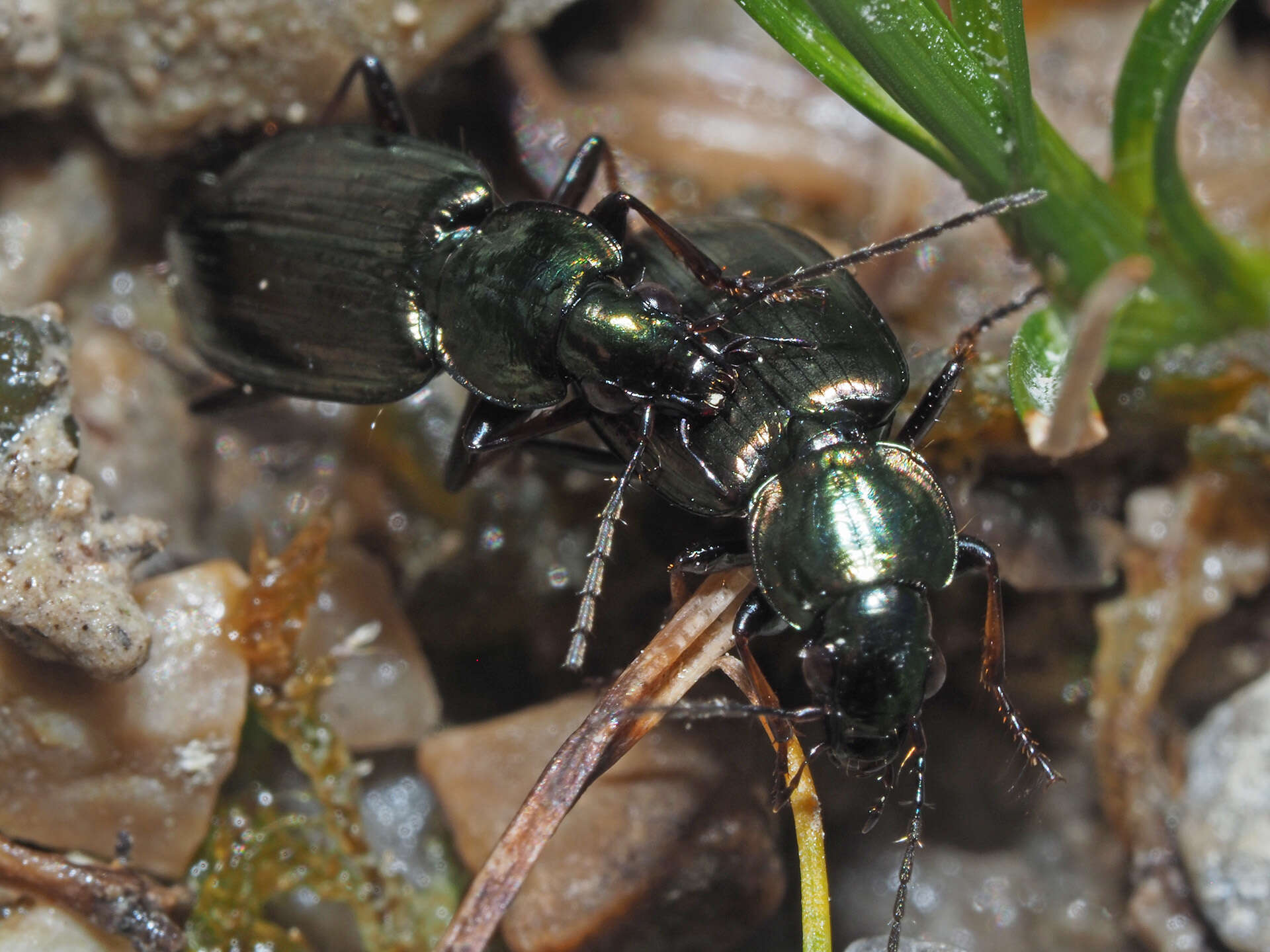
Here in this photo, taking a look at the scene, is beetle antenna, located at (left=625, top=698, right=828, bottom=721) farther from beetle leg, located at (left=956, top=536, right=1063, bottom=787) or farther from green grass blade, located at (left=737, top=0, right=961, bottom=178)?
green grass blade, located at (left=737, top=0, right=961, bottom=178)

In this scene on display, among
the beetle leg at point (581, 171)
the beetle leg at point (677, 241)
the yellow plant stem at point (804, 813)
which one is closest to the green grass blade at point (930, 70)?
the beetle leg at point (677, 241)

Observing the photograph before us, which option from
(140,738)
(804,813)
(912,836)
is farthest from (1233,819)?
(140,738)

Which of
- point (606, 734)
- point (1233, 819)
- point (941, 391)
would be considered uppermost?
point (941, 391)

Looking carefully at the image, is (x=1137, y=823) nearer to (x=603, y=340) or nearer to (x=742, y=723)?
(x=742, y=723)

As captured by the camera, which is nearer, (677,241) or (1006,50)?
(1006,50)

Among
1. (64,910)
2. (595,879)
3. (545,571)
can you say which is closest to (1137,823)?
(595,879)

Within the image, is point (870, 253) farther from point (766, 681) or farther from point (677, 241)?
point (766, 681)

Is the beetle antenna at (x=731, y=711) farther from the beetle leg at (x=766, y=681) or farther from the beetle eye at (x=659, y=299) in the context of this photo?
the beetle eye at (x=659, y=299)
